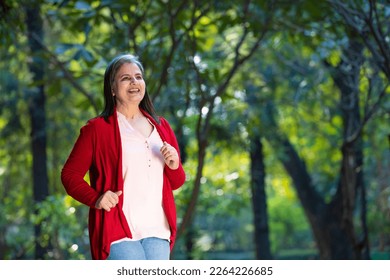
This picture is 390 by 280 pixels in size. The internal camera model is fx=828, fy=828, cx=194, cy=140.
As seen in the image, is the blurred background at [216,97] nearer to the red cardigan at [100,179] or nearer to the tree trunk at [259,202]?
the tree trunk at [259,202]

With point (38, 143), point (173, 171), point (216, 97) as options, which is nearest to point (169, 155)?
point (173, 171)

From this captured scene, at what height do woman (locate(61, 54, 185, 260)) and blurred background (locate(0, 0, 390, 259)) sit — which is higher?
blurred background (locate(0, 0, 390, 259))

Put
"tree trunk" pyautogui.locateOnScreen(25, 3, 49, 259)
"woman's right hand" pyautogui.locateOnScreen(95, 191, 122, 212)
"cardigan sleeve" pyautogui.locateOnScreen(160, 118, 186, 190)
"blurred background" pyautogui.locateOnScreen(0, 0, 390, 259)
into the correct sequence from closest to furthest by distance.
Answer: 1. "woman's right hand" pyautogui.locateOnScreen(95, 191, 122, 212)
2. "cardigan sleeve" pyautogui.locateOnScreen(160, 118, 186, 190)
3. "blurred background" pyautogui.locateOnScreen(0, 0, 390, 259)
4. "tree trunk" pyautogui.locateOnScreen(25, 3, 49, 259)

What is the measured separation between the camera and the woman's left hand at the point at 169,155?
119 inches

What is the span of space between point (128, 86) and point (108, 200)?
472 mm

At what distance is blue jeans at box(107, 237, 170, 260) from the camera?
117 inches

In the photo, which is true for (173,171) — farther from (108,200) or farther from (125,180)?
(108,200)

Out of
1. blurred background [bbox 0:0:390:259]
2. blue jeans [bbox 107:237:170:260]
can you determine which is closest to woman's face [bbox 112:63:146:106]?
blue jeans [bbox 107:237:170:260]

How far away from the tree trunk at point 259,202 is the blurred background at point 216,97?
20mm

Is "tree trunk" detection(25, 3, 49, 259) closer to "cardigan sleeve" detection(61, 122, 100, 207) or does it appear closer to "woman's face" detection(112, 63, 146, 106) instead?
"woman's face" detection(112, 63, 146, 106)

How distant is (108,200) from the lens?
9.58 ft
